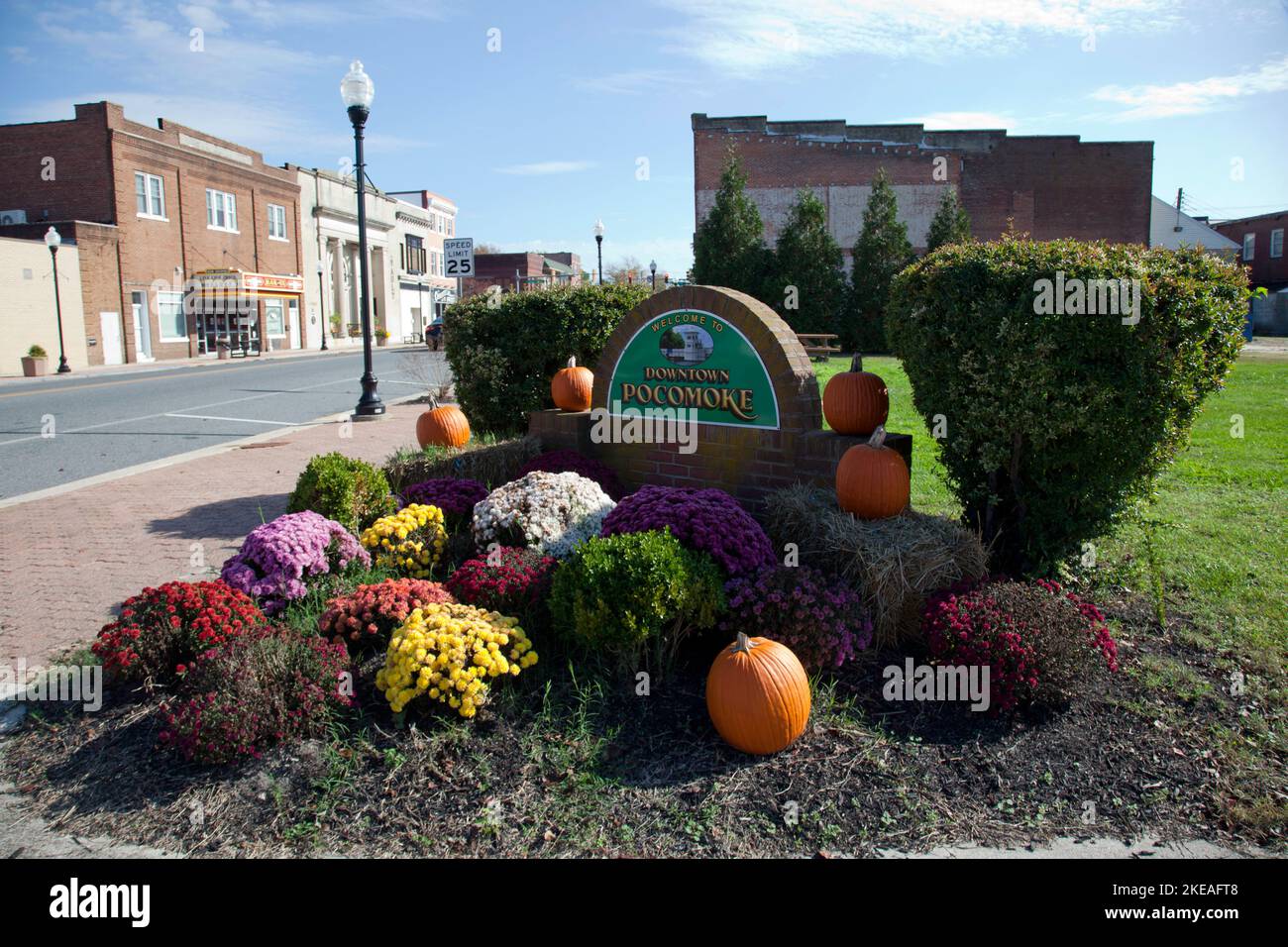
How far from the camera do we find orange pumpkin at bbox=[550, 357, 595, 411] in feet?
27.2

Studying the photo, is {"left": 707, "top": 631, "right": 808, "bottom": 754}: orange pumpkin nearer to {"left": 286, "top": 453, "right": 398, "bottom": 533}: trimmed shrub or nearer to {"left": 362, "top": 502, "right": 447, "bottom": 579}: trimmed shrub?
{"left": 362, "top": 502, "right": 447, "bottom": 579}: trimmed shrub

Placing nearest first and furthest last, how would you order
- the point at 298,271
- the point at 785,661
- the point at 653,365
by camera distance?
the point at 785,661 → the point at 653,365 → the point at 298,271

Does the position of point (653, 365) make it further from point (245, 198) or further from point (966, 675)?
point (245, 198)

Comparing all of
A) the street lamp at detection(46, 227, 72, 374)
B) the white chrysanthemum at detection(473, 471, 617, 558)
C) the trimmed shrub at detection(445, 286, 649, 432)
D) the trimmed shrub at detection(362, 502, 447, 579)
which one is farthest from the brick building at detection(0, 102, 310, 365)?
the white chrysanthemum at detection(473, 471, 617, 558)

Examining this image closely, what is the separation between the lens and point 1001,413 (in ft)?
17.0

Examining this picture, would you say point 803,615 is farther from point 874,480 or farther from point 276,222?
point 276,222

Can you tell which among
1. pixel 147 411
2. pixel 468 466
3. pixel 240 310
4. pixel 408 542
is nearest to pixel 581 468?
pixel 468 466

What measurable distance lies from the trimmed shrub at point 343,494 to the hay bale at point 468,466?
2.70 feet

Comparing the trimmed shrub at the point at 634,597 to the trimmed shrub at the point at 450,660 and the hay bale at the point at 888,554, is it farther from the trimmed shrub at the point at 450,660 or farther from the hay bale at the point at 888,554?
the hay bale at the point at 888,554

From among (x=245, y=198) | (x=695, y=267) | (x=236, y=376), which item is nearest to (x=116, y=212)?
(x=245, y=198)

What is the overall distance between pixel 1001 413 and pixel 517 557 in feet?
9.92

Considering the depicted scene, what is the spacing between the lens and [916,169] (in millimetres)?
37938

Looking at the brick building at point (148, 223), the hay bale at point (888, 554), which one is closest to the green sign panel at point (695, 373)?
the hay bale at point (888, 554)

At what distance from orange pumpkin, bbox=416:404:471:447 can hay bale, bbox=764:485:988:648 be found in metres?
3.93
